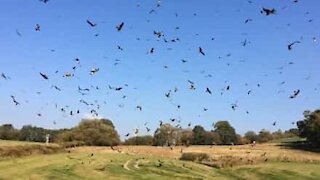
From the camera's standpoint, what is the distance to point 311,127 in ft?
431

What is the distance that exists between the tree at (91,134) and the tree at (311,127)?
58.5 m

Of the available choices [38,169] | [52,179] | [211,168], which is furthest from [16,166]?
[211,168]

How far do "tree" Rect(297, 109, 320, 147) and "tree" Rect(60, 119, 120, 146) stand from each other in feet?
192

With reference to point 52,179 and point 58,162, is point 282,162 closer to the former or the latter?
point 58,162

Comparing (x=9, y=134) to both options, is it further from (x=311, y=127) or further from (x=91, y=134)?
(x=311, y=127)

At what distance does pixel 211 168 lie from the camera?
260ft

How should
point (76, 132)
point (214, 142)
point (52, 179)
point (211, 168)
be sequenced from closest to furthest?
1. point (52, 179)
2. point (211, 168)
3. point (76, 132)
4. point (214, 142)

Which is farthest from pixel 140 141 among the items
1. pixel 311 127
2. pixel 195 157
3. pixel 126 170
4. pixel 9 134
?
pixel 126 170

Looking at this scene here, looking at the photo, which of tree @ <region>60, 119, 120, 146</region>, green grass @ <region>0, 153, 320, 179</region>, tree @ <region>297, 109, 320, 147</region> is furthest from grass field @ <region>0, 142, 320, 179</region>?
tree @ <region>60, 119, 120, 146</region>

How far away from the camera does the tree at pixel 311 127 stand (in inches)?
5123

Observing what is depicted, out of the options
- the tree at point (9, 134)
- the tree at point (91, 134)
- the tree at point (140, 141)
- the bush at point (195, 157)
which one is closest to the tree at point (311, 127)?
the bush at point (195, 157)

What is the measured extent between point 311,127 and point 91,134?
67798 millimetres

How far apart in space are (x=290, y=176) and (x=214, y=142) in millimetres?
129404

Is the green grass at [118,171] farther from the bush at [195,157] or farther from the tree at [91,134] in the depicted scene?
the tree at [91,134]
